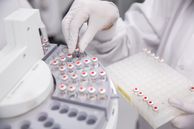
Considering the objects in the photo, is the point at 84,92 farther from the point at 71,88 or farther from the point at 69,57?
the point at 69,57

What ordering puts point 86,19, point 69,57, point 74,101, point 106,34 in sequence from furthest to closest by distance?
point 106,34, point 86,19, point 69,57, point 74,101

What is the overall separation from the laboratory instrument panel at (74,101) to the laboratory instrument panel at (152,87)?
0.15 metres

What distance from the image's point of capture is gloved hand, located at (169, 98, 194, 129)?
26.3 inches

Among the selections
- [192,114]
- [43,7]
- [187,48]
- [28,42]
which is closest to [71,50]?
[28,42]

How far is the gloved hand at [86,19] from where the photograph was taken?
30.1 inches

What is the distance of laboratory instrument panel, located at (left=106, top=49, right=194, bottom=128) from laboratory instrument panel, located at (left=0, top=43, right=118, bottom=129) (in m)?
0.15

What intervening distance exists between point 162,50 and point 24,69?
699 mm

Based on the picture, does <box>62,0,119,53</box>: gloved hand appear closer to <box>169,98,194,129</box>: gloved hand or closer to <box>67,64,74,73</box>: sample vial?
<box>67,64,74,73</box>: sample vial

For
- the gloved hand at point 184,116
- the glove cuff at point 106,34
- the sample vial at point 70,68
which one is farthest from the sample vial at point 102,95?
the glove cuff at point 106,34

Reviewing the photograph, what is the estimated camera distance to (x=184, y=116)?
71cm

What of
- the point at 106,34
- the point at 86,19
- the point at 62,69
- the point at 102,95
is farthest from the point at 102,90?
the point at 106,34

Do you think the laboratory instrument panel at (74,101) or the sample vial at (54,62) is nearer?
the laboratory instrument panel at (74,101)

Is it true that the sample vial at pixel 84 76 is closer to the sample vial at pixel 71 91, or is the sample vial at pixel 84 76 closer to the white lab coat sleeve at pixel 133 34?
the sample vial at pixel 71 91

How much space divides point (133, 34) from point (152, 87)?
46cm
